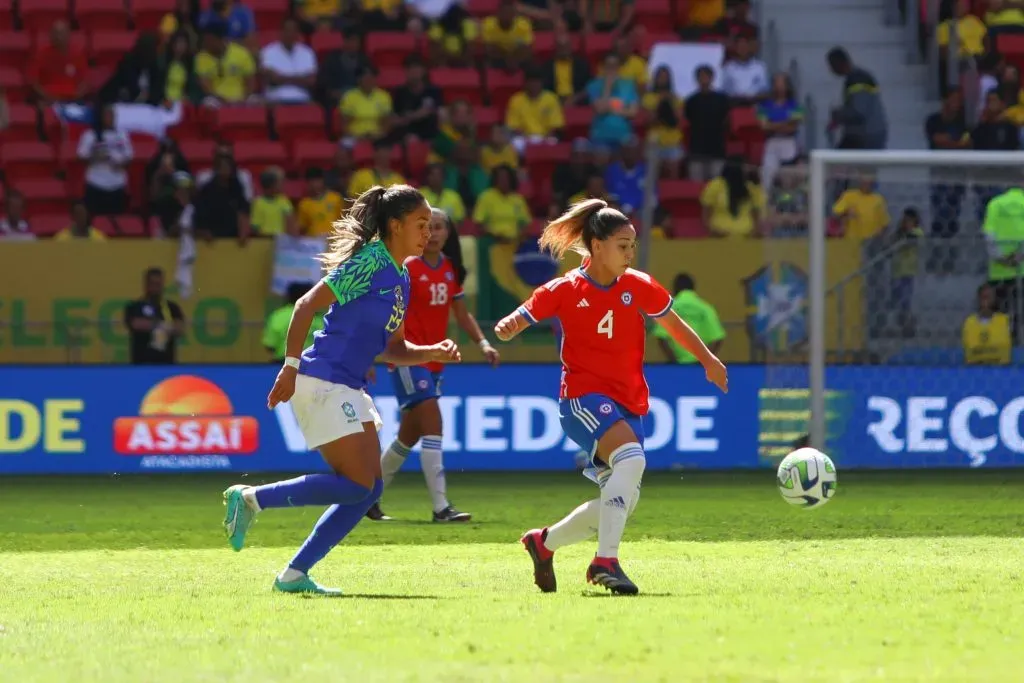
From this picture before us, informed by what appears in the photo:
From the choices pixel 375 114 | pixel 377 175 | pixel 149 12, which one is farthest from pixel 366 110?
pixel 149 12

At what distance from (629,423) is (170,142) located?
41.6ft

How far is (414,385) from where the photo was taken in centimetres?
1224

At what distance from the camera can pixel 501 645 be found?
21.4ft

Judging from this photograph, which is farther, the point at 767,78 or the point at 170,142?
the point at 767,78

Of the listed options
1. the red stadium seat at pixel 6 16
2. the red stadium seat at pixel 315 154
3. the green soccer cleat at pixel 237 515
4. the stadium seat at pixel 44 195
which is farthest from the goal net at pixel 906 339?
the red stadium seat at pixel 6 16

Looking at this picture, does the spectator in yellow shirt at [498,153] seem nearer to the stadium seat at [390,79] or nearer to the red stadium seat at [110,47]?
the stadium seat at [390,79]

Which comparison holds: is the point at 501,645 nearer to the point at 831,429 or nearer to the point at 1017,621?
the point at 1017,621

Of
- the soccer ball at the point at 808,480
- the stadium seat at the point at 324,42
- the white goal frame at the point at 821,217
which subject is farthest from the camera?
the stadium seat at the point at 324,42

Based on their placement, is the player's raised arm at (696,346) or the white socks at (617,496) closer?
the white socks at (617,496)

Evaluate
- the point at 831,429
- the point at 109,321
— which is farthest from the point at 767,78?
the point at 109,321

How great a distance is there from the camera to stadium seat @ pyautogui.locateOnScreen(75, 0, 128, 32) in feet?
71.2

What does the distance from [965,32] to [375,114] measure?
7.66 m

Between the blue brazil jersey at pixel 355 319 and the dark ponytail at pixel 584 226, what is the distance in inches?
34.2

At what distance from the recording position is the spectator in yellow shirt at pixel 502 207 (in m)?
19.3
